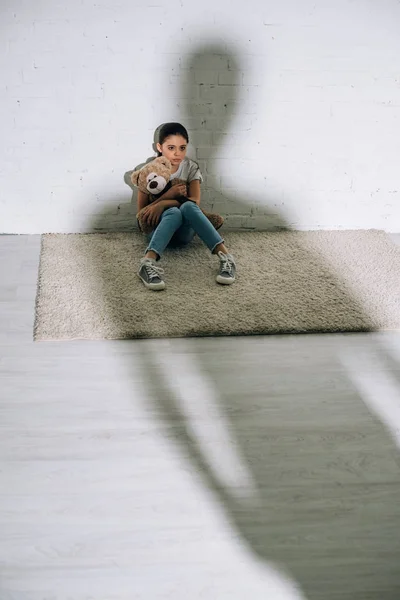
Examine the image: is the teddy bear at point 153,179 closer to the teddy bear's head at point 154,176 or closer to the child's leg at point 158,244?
the teddy bear's head at point 154,176

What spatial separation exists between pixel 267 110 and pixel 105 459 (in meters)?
2.01

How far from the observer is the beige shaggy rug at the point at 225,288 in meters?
2.47

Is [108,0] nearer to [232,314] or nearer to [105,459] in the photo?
[232,314]

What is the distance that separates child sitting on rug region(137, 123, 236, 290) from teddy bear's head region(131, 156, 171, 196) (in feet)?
0.10

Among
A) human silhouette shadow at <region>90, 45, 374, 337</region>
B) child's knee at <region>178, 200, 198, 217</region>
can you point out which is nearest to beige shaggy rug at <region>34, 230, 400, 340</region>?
human silhouette shadow at <region>90, 45, 374, 337</region>

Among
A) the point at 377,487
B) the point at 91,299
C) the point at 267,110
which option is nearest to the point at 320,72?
the point at 267,110

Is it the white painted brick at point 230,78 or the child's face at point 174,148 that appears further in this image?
the white painted brick at point 230,78

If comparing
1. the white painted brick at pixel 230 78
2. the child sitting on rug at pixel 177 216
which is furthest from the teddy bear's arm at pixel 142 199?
the white painted brick at pixel 230 78

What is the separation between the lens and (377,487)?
172 cm

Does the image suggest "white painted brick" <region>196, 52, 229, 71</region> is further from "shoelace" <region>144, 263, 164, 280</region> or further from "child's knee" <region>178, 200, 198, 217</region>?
"shoelace" <region>144, 263, 164, 280</region>

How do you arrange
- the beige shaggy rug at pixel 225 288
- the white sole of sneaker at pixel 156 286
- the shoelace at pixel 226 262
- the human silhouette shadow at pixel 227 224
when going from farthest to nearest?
the shoelace at pixel 226 262, the white sole of sneaker at pixel 156 286, the human silhouette shadow at pixel 227 224, the beige shaggy rug at pixel 225 288

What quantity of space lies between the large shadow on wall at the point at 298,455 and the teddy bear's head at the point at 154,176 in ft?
1.85

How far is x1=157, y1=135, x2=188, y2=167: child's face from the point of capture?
2961 millimetres

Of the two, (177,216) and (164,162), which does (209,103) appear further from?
(177,216)
